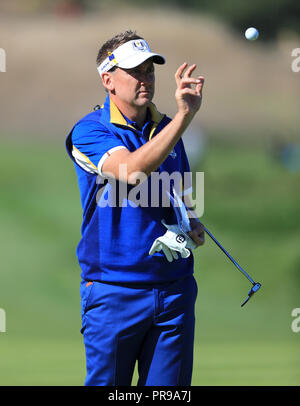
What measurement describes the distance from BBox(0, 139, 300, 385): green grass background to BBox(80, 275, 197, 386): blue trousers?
7.41 feet

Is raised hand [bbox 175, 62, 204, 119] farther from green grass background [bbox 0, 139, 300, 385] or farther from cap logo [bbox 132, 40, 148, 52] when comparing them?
green grass background [bbox 0, 139, 300, 385]

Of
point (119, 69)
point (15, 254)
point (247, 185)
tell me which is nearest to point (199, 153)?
point (247, 185)

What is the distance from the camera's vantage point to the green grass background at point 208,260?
18.2ft

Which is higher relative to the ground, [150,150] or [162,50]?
[162,50]

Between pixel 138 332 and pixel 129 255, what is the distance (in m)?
0.29

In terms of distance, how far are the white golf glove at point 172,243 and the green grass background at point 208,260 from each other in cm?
244

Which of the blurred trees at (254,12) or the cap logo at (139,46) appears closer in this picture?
the cap logo at (139,46)

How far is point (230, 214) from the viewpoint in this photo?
683 cm

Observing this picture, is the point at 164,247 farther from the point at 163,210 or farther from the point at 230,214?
the point at 230,214

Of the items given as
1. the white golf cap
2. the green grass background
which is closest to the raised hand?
the white golf cap

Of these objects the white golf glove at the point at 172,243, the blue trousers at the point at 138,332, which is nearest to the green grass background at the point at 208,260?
the blue trousers at the point at 138,332

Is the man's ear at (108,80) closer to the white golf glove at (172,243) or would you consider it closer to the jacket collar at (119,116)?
the jacket collar at (119,116)

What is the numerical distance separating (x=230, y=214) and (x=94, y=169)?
167 inches

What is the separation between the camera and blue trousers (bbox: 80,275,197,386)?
2746 millimetres
